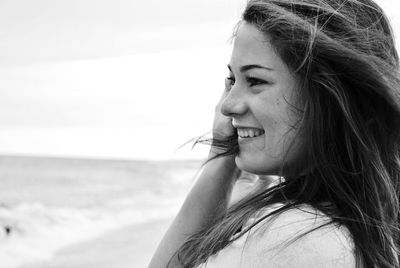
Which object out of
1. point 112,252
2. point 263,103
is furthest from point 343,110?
point 112,252

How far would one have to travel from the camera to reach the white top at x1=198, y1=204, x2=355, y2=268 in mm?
1688

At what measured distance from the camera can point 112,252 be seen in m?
9.54

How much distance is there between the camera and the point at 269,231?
1.77 meters

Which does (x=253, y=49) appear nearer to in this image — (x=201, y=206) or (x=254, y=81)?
(x=254, y=81)

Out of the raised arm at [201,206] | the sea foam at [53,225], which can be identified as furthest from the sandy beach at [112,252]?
the raised arm at [201,206]

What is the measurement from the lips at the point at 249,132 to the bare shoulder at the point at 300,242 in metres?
0.27

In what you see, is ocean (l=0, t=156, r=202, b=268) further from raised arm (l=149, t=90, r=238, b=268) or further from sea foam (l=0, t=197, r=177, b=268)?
raised arm (l=149, t=90, r=238, b=268)

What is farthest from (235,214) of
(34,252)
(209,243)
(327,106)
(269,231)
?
(34,252)

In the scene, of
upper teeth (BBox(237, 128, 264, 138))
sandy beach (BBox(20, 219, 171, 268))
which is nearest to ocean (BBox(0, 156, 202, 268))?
sandy beach (BBox(20, 219, 171, 268))

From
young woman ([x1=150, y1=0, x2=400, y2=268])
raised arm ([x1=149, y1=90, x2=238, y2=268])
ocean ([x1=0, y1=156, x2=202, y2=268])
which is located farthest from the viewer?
ocean ([x1=0, y1=156, x2=202, y2=268])

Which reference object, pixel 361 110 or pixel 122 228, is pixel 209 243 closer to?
pixel 361 110

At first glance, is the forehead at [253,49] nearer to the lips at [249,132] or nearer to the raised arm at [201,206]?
the lips at [249,132]

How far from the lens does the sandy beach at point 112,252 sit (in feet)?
28.2

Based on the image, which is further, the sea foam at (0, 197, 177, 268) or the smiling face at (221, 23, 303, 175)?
the sea foam at (0, 197, 177, 268)
